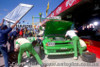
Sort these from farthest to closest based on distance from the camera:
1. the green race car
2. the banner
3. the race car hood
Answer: the race car hood → the green race car → the banner

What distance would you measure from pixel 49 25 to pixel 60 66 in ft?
7.66

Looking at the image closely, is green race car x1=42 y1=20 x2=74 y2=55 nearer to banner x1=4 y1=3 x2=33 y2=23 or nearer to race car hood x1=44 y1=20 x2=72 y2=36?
race car hood x1=44 y1=20 x2=72 y2=36

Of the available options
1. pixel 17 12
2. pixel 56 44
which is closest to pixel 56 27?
pixel 56 44

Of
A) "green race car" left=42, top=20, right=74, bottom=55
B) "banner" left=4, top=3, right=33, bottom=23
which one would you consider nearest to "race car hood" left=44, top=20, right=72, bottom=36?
"green race car" left=42, top=20, right=74, bottom=55

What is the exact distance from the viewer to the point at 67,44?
4207 millimetres

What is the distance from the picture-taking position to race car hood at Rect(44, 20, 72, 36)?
4531 millimetres

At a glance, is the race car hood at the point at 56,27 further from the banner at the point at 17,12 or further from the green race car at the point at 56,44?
the banner at the point at 17,12

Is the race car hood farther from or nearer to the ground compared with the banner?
nearer to the ground

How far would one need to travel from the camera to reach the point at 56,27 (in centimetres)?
485

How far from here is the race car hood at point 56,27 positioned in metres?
4.53

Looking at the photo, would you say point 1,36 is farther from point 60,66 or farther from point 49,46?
point 60,66

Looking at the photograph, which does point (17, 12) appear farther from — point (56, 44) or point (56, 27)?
point (56, 27)

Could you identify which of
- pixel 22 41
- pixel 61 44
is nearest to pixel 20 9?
pixel 22 41

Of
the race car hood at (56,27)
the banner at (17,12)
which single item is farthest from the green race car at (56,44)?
the banner at (17,12)
